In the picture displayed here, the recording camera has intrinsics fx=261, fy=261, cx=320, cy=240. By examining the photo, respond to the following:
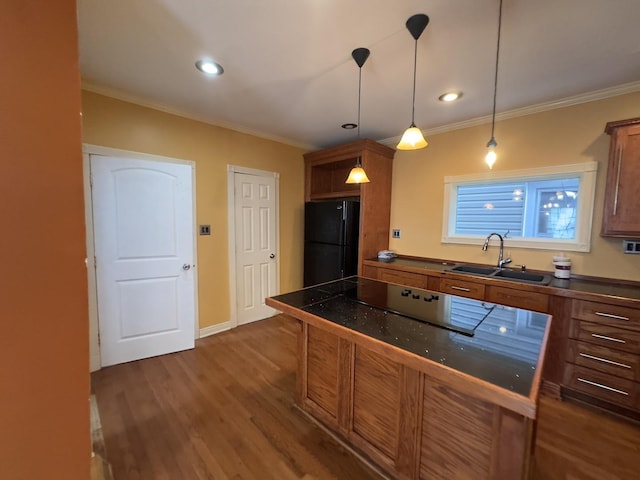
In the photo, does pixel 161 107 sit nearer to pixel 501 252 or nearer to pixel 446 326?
pixel 446 326

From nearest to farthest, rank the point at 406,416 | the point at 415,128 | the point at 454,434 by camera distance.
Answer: the point at 454,434
the point at 406,416
the point at 415,128

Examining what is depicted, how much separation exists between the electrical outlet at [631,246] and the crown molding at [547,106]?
123cm

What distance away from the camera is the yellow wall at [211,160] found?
2404mm

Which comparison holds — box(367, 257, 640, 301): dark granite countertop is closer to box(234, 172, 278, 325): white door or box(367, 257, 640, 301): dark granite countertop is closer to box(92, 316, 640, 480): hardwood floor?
box(92, 316, 640, 480): hardwood floor

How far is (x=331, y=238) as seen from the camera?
3494 mm

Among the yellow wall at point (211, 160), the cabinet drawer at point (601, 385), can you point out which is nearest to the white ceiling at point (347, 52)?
the yellow wall at point (211, 160)

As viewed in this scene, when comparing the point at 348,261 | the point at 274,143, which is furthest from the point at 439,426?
the point at 274,143

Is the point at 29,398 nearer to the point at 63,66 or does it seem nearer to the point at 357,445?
the point at 63,66

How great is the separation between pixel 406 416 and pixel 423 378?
0.78ft

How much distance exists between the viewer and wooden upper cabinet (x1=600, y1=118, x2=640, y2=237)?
1.98 meters

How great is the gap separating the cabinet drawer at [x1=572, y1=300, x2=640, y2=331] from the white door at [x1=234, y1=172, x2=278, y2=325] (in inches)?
126

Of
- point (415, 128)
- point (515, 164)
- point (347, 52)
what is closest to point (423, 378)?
point (415, 128)

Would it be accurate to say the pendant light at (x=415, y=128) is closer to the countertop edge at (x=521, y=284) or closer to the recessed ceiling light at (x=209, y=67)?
the recessed ceiling light at (x=209, y=67)

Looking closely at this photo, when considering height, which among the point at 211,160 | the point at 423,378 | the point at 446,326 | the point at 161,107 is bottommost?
the point at 423,378
